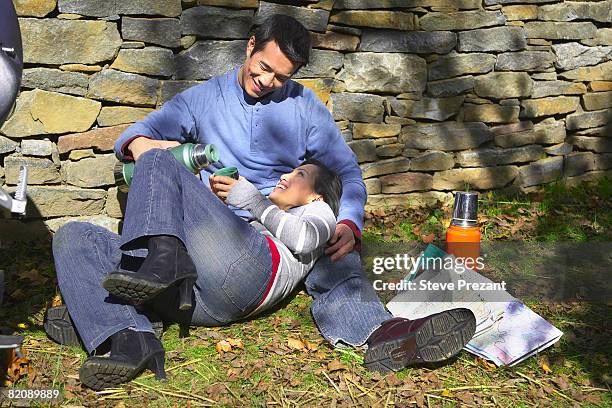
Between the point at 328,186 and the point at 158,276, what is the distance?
1002 millimetres

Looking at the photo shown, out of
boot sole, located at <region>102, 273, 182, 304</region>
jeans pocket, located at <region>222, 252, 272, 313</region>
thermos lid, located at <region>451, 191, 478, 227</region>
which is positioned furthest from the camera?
thermos lid, located at <region>451, 191, 478, 227</region>

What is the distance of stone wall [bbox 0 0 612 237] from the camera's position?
4137 millimetres

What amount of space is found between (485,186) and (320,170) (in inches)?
80.3

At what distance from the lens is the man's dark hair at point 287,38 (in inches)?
138

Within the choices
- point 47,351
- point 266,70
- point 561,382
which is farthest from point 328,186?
point 47,351

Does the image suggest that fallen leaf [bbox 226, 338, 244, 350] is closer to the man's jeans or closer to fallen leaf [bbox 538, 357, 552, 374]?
the man's jeans

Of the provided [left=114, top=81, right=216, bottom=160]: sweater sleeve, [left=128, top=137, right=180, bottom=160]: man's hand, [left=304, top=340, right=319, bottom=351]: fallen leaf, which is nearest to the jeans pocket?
[left=304, top=340, right=319, bottom=351]: fallen leaf

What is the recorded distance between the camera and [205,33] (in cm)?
433

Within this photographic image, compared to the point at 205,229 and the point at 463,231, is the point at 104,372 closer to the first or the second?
the point at 205,229

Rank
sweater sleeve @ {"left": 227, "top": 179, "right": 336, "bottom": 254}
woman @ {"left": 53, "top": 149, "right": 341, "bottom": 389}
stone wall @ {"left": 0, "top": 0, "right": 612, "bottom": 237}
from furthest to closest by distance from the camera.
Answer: stone wall @ {"left": 0, "top": 0, "right": 612, "bottom": 237} < sweater sleeve @ {"left": 227, "top": 179, "right": 336, "bottom": 254} < woman @ {"left": 53, "top": 149, "right": 341, "bottom": 389}

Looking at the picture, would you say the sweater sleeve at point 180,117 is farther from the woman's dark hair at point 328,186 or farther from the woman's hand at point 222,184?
Result: the woman's dark hair at point 328,186

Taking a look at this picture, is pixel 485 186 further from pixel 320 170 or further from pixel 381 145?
pixel 320 170

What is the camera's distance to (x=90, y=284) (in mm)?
3125

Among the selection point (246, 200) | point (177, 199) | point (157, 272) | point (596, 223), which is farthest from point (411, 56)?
point (157, 272)
